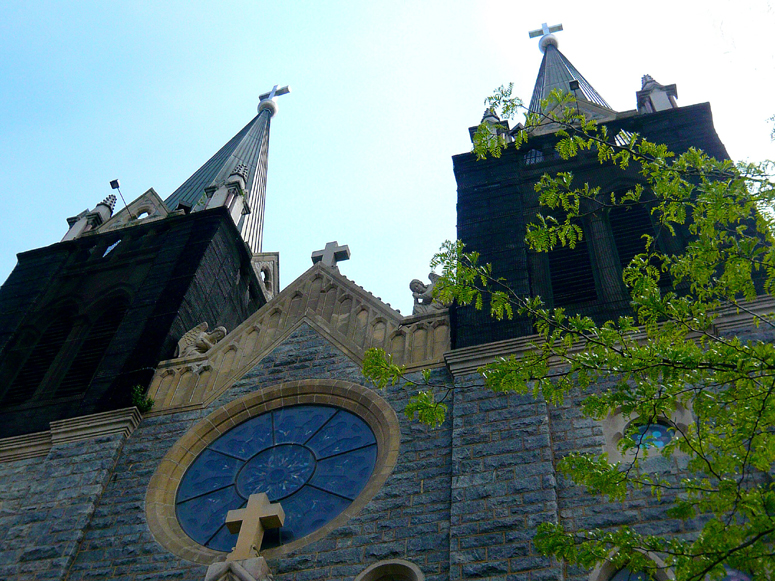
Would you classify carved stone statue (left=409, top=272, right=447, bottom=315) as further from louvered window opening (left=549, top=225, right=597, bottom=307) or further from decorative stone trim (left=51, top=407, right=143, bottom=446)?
decorative stone trim (left=51, top=407, right=143, bottom=446)

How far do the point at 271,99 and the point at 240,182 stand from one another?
13257 millimetres

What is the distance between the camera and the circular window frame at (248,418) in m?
10.7

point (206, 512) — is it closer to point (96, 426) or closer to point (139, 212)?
point (96, 426)

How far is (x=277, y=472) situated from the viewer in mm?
11844

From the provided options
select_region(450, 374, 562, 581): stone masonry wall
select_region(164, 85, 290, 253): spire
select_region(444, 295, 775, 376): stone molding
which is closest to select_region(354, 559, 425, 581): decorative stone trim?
Result: select_region(450, 374, 562, 581): stone masonry wall

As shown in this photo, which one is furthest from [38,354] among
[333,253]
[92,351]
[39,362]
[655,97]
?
[655,97]

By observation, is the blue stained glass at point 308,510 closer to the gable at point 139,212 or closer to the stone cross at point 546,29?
the gable at point 139,212

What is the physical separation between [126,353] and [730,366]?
426 inches

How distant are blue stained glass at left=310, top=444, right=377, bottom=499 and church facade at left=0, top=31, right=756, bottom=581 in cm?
3

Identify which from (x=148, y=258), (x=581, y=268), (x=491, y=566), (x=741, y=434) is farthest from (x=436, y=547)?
(x=148, y=258)

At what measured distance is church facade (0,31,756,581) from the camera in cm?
998

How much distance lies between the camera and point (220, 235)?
19.0m

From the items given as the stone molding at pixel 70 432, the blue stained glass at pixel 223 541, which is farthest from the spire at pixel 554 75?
the blue stained glass at pixel 223 541

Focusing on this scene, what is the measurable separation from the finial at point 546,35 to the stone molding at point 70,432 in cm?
2168
